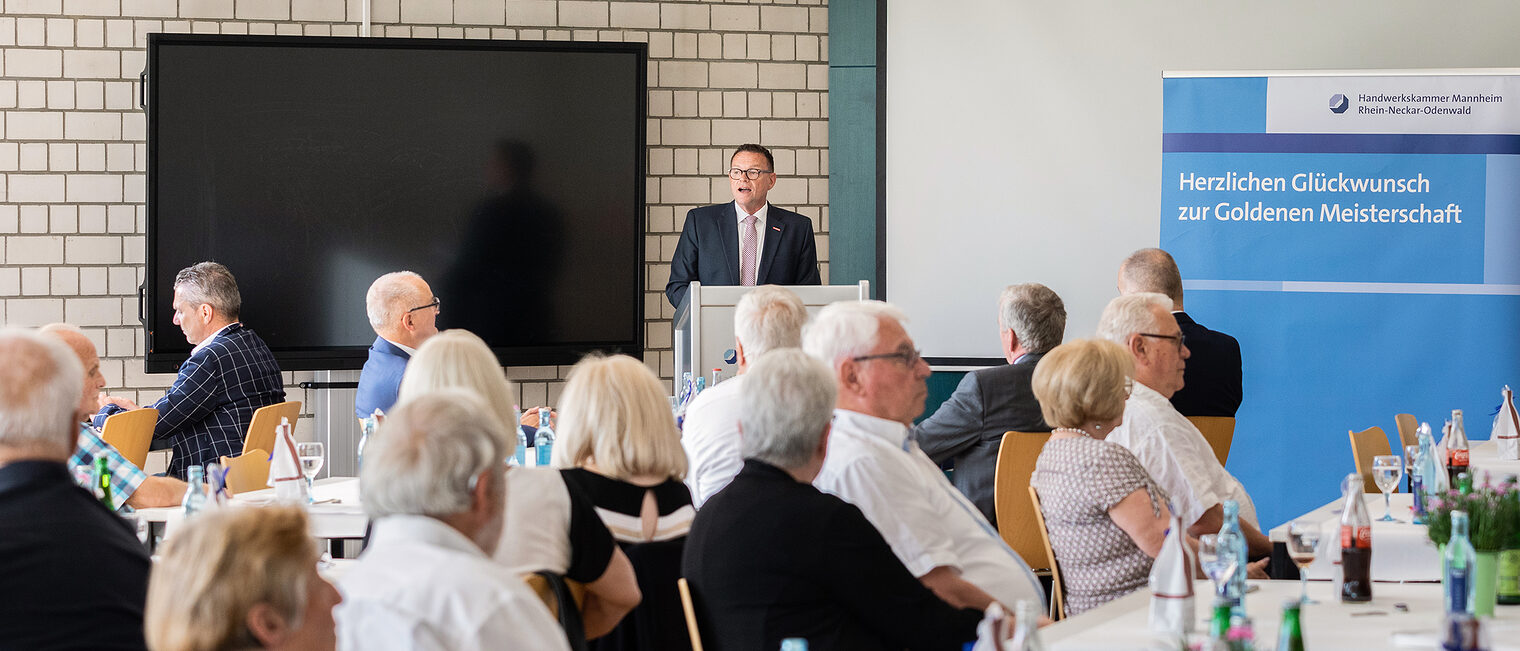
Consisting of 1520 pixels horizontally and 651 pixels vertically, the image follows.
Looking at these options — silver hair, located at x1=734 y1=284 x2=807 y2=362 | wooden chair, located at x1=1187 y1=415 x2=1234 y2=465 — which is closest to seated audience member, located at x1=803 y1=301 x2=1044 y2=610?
silver hair, located at x1=734 y1=284 x2=807 y2=362

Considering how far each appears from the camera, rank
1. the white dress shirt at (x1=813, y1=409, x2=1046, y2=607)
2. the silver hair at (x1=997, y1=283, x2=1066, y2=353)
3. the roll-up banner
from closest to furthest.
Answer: the white dress shirt at (x1=813, y1=409, x2=1046, y2=607), the silver hair at (x1=997, y1=283, x2=1066, y2=353), the roll-up banner

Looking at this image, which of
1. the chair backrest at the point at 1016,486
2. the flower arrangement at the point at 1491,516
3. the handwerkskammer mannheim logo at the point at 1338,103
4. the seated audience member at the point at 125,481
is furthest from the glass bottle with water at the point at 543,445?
the handwerkskammer mannheim logo at the point at 1338,103

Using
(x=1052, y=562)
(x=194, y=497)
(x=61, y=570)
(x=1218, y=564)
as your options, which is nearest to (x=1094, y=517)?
(x=1052, y=562)

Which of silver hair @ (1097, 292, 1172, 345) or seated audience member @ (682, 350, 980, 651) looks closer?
seated audience member @ (682, 350, 980, 651)

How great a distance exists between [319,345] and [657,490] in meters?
4.64

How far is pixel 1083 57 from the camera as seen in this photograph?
24.6ft

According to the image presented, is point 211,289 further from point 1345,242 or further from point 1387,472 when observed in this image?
point 1345,242

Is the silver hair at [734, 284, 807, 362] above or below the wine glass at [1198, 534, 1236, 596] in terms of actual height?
above

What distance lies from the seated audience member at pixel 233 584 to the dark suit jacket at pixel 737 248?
204 inches

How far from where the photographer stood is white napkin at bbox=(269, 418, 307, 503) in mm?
4078

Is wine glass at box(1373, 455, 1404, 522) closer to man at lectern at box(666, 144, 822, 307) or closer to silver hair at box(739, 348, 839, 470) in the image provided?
silver hair at box(739, 348, 839, 470)

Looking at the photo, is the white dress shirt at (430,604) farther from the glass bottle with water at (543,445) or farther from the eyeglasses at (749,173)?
the eyeglasses at (749,173)

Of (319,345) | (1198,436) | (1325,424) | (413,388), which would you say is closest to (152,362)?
(319,345)

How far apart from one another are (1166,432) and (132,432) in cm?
363
